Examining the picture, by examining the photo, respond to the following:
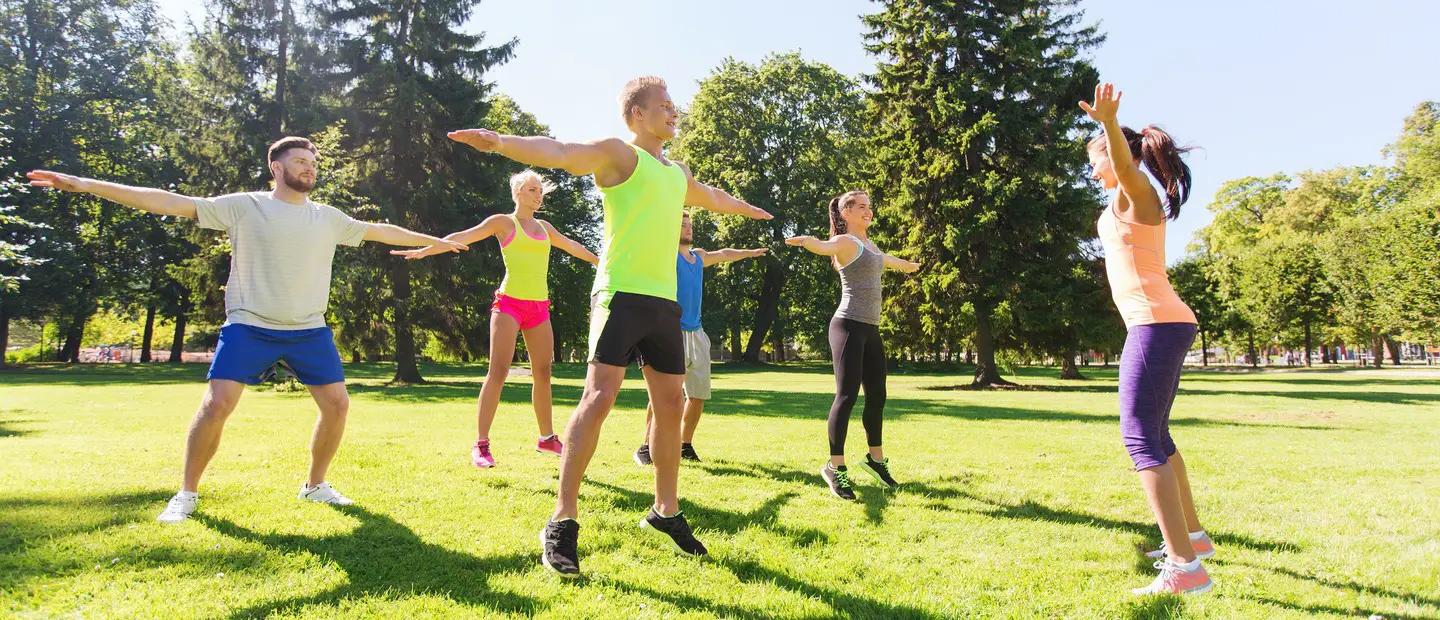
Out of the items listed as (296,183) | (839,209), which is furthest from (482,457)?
(839,209)

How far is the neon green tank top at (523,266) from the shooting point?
20.2ft

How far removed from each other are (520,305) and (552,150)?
9.99 ft

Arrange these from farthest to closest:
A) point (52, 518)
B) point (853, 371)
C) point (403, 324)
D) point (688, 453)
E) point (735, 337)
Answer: point (735, 337) → point (403, 324) → point (688, 453) → point (853, 371) → point (52, 518)

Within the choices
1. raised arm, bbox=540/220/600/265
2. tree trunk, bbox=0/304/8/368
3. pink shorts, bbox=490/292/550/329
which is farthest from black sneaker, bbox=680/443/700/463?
tree trunk, bbox=0/304/8/368

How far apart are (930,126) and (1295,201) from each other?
164 feet

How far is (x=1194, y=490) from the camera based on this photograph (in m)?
5.77

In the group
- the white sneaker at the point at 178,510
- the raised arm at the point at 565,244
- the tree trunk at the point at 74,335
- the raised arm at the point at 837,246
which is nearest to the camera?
the white sneaker at the point at 178,510

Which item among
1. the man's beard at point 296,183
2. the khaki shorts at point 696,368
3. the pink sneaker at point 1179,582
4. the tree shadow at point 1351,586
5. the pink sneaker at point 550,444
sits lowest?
the tree shadow at point 1351,586

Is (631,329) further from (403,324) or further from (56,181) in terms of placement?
(403,324)

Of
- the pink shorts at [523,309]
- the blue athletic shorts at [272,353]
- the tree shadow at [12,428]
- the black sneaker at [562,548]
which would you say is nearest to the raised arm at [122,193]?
the blue athletic shorts at [272,353]

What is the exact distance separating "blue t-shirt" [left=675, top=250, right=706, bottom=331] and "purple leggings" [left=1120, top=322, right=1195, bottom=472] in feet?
12.1

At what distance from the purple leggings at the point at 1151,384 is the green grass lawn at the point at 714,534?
0.65 meters

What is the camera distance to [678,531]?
12.7 ft

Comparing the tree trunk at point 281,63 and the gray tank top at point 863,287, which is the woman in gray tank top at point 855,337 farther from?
the tree trunk at point 281,63
